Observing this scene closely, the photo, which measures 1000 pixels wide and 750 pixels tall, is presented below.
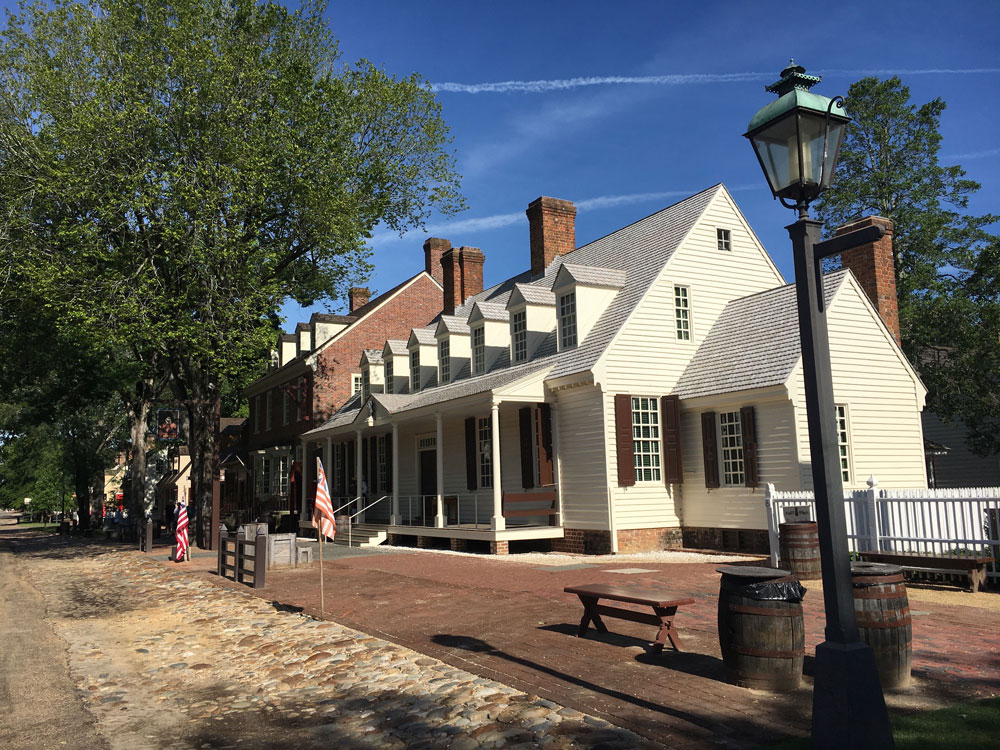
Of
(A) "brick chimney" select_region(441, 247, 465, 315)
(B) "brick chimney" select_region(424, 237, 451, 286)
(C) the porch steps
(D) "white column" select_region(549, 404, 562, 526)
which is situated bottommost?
(C) the porch steps

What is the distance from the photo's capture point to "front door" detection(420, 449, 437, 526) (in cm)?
2419

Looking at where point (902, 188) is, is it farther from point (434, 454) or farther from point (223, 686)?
point (223, 686)

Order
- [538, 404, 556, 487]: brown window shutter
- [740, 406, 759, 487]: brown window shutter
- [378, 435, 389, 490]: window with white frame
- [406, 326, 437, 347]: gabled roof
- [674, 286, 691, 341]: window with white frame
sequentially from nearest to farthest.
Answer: [740, 406, 759, 487]: brown window shutter < [538, 404, 556, 487]: brown window shutter < [674, 286, 691, 341]: window with white frame < [406, 326, 437, 347]: gabled roof < [378, 435, 389, 490]: window with white frame

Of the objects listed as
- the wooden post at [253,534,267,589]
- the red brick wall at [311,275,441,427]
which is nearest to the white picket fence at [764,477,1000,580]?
the wooden post at [253,534,267,589]

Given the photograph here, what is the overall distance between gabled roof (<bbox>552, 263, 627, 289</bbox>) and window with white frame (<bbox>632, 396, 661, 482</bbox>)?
11.3 feet

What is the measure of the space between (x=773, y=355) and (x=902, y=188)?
22490 mm

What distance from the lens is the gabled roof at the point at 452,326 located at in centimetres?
2498

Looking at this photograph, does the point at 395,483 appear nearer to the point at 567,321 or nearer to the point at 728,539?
the point at 567,321

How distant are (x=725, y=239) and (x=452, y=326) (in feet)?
29.3

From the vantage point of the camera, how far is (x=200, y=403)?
25.3 meters

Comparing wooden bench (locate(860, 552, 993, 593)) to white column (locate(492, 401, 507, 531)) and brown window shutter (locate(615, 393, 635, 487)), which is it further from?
white column (locate(492, 401, 507, 531))

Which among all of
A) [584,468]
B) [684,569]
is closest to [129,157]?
[584,468]

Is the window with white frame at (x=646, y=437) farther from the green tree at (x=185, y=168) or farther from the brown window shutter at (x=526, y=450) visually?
the green tree at (x=185, y=168)

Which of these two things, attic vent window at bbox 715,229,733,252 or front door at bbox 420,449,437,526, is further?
front door at bbox 420,449,437,526
